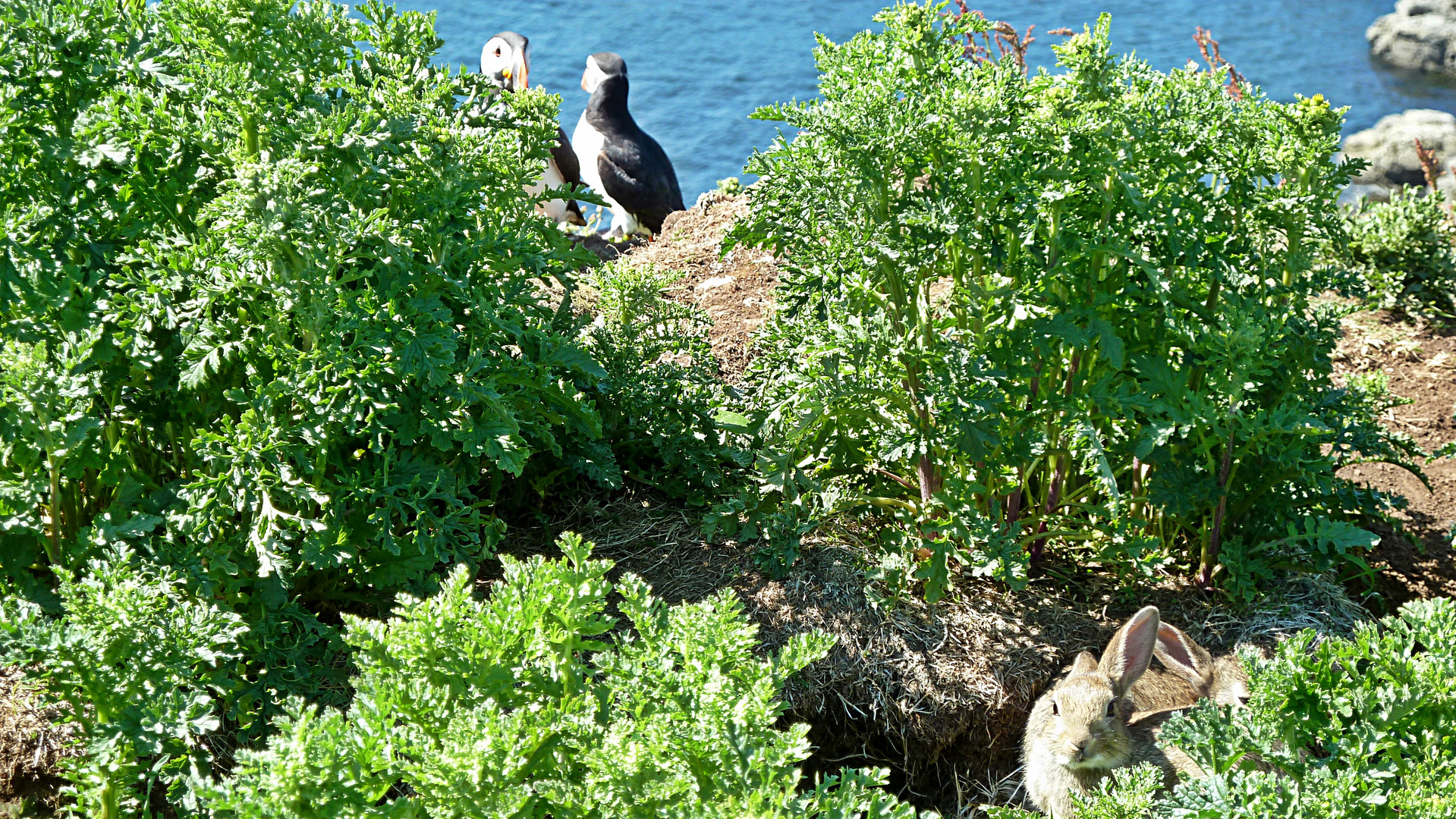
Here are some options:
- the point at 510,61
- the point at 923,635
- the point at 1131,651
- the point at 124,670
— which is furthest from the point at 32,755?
the point at 510,61

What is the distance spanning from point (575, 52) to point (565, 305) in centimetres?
1112

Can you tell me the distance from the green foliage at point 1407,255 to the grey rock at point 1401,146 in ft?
20.4

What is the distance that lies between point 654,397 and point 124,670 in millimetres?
2055

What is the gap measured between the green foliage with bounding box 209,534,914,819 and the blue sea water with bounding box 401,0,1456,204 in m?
9.40

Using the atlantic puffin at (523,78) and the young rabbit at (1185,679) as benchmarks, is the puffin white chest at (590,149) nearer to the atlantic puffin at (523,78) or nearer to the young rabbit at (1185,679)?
the atlantic puffin at (523,78)

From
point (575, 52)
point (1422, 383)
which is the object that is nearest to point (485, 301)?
point (1422, 383)

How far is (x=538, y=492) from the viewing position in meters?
4.23

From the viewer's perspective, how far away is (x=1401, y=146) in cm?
1182

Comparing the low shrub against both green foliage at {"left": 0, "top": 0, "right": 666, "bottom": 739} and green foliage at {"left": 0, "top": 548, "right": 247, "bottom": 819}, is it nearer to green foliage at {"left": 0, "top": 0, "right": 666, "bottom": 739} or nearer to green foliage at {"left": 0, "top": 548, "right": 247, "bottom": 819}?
green foliage at {"left": 0, "top": 0, "right": 666, "bottom": 739}

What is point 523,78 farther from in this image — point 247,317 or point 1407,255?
point 247,317

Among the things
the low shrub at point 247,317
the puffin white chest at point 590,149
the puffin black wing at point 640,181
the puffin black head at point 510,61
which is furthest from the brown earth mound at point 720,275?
the puffin black head at point 510,61

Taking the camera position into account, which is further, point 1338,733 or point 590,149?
point 590,149

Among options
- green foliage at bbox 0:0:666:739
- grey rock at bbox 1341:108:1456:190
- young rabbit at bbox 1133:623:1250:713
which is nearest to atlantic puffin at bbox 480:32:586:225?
green foliage at bbox 0:0:666:739

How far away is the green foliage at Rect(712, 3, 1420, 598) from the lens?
139 inches
